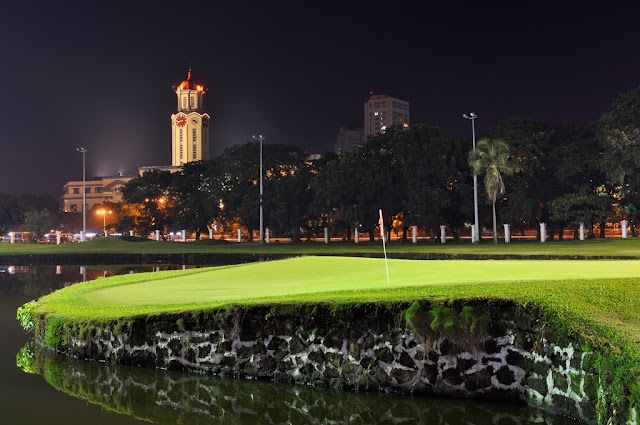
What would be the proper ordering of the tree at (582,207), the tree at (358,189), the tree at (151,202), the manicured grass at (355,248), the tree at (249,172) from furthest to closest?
1. the tree at (151,202)
2. the tree at (249,172)
3. the tree at (358,189)
4. the tree at (582,207)
5. the manicured grass at (355,248)

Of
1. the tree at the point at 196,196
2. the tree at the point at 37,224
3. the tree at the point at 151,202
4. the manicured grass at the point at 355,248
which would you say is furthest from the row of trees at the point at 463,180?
the tree at the point at 37,224

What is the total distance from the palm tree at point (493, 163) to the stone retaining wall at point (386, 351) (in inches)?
2113

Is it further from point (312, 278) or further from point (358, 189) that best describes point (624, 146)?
point (312, 278)

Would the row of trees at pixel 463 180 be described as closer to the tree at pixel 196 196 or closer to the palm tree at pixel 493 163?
the palm tree at pixel 493 163

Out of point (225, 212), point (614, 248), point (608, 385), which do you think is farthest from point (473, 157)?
point (608, 385)

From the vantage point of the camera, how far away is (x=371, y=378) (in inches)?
459

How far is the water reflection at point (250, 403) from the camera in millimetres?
10523

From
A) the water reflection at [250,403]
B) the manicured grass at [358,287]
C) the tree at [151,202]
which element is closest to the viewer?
the water reflection at [250,403]

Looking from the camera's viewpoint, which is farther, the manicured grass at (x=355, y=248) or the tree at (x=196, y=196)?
the tree at (x=196, y=196)

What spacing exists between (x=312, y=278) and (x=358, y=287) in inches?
197

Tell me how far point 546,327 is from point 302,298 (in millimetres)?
4740

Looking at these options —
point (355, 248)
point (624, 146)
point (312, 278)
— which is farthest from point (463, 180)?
point (312, 278)

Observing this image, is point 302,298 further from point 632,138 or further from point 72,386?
point 632,138

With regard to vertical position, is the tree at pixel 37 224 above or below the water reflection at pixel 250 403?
above
